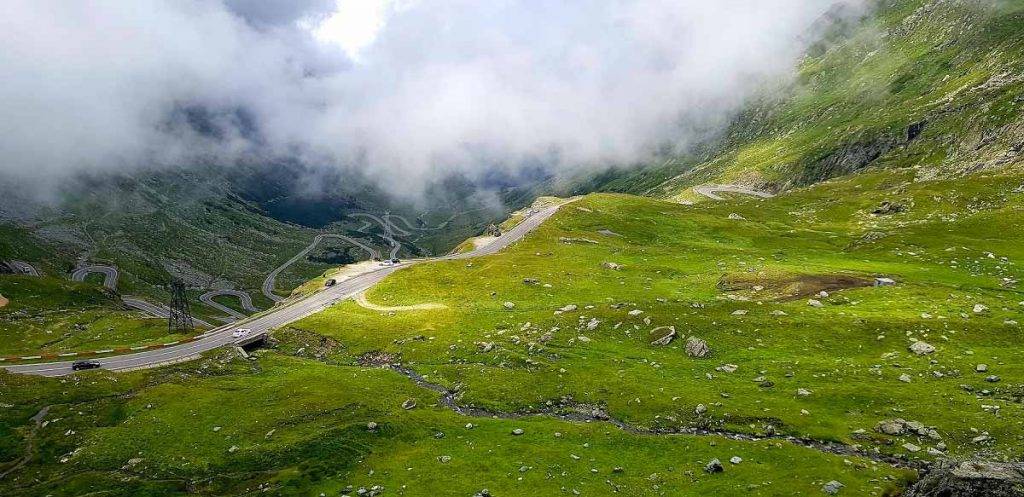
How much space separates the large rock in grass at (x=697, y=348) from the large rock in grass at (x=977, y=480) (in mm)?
30453

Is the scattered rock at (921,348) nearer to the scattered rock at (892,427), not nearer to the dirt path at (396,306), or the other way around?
the scattered rock at (892,427)

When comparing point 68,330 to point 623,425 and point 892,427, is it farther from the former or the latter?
point 892,427

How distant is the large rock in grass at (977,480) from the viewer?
27172 millimetres

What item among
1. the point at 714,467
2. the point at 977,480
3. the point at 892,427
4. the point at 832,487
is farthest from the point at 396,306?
the point at 977,480

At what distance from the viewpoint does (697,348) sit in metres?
62.0

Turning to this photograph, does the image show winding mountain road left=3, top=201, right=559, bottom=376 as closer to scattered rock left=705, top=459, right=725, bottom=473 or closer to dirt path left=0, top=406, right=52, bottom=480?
dirt path left=0, top=406, right=52, bottom=480

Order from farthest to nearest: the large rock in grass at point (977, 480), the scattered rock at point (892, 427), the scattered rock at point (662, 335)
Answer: the scattered rock at point (662, 335) → the scattered rock at point (892, 427) → the large rock in grass at point (977, 480)

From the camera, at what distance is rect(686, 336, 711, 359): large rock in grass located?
6111 centimetres

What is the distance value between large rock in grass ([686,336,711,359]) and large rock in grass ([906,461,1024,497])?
30.5 m

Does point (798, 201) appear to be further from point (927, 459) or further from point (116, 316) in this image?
point (116, 316)

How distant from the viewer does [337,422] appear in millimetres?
53781

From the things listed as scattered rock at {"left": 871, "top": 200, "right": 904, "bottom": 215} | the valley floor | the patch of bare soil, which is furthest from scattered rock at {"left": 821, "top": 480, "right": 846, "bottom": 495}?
scattered rock at {"left": 871, "top": 200, "right": 904, "bottom": 215}

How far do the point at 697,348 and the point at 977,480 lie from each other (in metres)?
34.2

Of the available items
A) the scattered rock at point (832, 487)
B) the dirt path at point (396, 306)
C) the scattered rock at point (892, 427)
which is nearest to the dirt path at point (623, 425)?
the scattered rock at point (892, 427)
